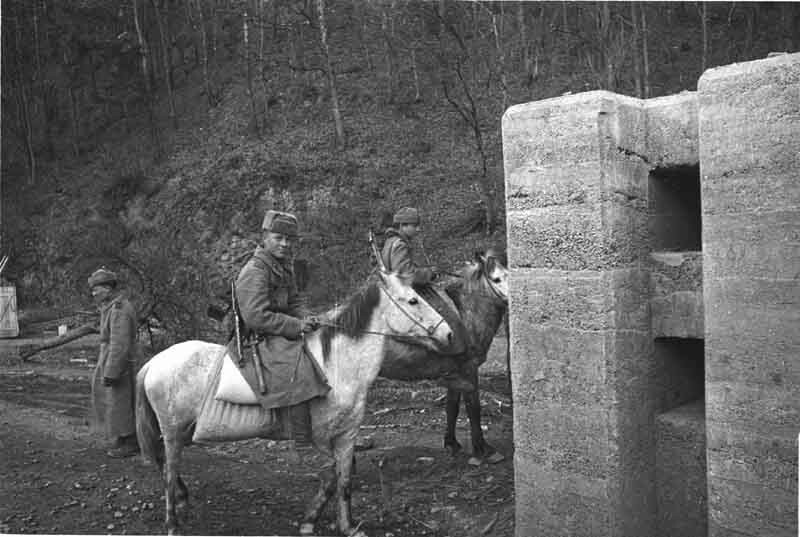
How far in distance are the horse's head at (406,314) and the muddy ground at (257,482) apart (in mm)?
1375

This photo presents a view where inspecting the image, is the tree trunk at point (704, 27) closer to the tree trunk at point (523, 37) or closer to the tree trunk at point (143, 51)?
the tree trunk at point (523, 37)

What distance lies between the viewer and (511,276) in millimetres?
3740

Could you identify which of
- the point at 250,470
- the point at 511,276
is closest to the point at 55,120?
the point at 250,470

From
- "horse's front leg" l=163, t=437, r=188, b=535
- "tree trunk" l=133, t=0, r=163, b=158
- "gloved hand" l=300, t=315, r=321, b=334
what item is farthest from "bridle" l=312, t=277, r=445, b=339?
"tree trunk" l=133, t=0, r=163, b=158

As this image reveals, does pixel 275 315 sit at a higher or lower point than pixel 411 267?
lower

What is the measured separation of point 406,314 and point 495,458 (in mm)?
2073

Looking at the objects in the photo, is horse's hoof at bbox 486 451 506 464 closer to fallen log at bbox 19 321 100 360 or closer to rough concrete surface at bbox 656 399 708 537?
rough concrete surface at bbox 656 399 708 537

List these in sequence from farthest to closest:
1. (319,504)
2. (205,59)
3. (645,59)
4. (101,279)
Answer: (205,59) → (645,59) → (101,279) → (319,504)

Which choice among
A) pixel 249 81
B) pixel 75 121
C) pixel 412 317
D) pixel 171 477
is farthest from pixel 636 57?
pixel 75 121

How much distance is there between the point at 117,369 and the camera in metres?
6.01

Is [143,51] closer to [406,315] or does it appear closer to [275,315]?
→ [275,315]

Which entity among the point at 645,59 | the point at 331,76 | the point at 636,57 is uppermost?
the point at 331,76

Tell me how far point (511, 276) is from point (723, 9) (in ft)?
33.9

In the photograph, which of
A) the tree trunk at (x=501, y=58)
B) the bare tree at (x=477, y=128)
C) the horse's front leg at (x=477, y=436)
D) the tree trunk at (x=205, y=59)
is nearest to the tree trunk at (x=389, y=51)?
the bare tree at (x=477, y=128)
